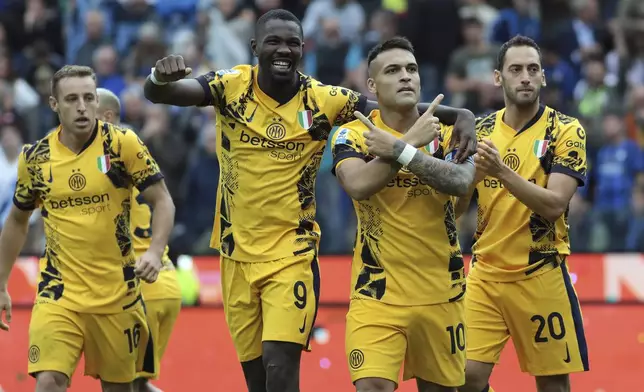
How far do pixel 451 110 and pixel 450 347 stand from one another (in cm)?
155

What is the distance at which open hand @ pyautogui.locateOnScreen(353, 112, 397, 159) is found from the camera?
24.2ft

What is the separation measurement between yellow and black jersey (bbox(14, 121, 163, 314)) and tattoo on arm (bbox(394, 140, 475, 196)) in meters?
2.19

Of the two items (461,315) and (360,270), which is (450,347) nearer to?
(461,315)

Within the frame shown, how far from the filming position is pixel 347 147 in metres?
7.74

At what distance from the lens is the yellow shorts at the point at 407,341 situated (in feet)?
25.0

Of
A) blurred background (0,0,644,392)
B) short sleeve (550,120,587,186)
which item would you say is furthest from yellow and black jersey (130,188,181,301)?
blurred background (0,0,644,392)

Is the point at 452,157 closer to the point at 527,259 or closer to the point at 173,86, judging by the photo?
the point at 527,259

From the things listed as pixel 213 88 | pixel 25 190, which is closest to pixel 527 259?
pixel 213 88

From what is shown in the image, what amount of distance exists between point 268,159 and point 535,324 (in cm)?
210

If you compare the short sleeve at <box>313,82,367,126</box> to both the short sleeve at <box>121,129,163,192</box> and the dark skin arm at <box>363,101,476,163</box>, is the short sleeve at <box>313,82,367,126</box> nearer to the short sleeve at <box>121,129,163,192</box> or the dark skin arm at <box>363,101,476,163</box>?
the dark skin arm at <box>363,101,476,163</box>

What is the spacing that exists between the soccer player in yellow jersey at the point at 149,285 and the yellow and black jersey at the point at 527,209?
8.81 ft

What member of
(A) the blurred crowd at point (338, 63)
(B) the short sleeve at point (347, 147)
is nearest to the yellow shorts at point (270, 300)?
(B) the short sleeve at point (347, 147)

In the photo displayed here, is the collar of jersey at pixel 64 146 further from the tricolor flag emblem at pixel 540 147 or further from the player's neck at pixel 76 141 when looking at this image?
the tricolor flag emblem at pixel 540 147

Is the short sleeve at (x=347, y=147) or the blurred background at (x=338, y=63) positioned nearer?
the short sleeve at (x=347, y=147)
